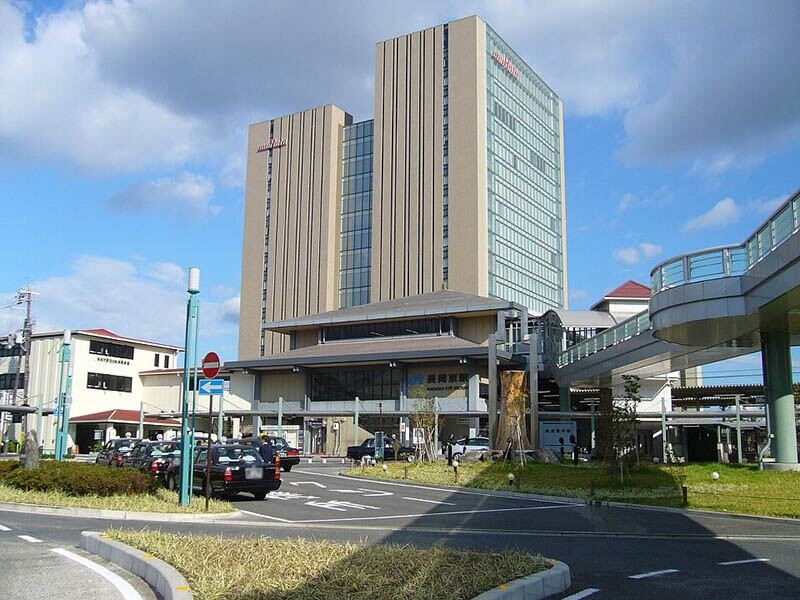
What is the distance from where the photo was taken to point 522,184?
341ft

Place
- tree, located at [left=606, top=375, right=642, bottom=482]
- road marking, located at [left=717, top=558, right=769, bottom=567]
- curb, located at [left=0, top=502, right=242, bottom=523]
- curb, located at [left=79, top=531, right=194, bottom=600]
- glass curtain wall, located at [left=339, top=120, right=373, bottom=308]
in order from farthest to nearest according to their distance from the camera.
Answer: glass curtain wall, located at [left=339, top=120, right=373, bottom=308] < tree, located at [left=606, top=375, right=642, bottom=482] < curb, located at [left=0, top=502, right=242, bottom=523] < road marking, located at [left=717, top=558, right=769, bottom=567] < curb, located at [left=79, top=531, right=194, bottom=600]

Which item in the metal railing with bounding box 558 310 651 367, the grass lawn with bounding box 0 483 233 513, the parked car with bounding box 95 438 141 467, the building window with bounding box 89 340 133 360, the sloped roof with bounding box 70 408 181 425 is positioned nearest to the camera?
the grass lawn with bounding box 0 483 233 513

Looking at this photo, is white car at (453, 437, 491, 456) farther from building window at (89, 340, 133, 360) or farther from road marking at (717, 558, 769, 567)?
building window at (89, 340, 133, 360)

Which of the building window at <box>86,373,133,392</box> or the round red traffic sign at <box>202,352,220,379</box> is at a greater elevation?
the building window at <box>86,373,133,392</box>

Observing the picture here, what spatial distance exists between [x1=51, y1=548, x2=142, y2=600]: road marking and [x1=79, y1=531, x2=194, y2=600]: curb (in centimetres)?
23

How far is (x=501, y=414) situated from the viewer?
36.9m

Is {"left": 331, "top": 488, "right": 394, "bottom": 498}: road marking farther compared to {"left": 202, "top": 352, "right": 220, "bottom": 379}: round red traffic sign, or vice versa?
{"left": 331, "top": 488, "right": 394, "bottom": 498}: road marking

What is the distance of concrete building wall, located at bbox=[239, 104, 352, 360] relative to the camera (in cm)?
10381

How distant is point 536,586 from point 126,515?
1025 centimetres

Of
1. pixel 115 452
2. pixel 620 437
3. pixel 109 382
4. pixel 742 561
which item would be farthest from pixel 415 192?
pixel 742 561

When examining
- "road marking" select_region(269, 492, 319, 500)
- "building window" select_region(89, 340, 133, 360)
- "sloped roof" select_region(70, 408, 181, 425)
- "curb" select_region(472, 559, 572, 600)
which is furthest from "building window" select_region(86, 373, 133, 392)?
"curb" select_region(472, 559, 572, 600)

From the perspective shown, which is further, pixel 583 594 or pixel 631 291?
pixel 631 291

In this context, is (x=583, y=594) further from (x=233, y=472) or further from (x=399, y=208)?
(x=399, y=208)

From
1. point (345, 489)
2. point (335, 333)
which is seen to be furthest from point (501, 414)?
point (335, 333)
